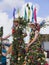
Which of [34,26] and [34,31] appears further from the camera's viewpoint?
[34,26]

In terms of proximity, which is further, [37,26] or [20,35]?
[37,26]

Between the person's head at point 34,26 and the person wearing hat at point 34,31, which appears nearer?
the person wearing hat at point 34,31

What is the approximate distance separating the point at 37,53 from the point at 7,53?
1108mm

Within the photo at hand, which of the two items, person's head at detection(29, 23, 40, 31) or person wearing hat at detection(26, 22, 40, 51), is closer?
person wearing hat at detection(26, 22, 40, 51)

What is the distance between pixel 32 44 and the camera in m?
7.75

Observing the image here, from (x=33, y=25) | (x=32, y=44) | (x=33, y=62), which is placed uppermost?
(x=33, y=25)

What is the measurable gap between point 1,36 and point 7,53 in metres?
0.52

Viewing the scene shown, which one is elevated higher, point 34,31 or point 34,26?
point 34,26

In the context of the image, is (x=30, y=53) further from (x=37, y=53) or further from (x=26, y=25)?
(x=26, y=25)

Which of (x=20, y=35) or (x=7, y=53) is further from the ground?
(x=20, y=35)

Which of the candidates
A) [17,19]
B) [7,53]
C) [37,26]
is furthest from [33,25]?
[7,53]

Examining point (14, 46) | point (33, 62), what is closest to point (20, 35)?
point (14, 46)

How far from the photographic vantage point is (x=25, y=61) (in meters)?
7.71

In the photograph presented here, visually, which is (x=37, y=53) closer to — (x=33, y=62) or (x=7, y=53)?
(x=33, y=62)
